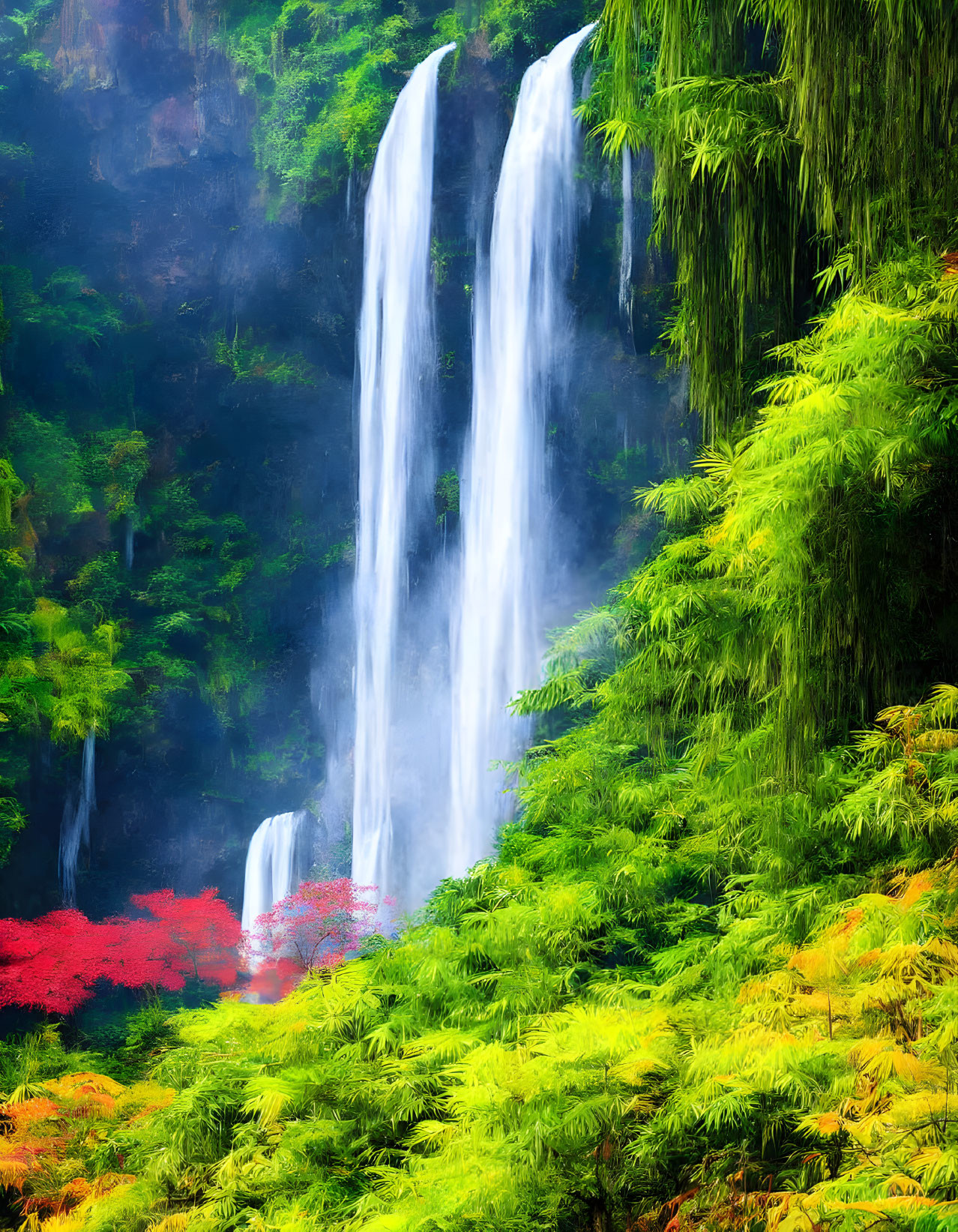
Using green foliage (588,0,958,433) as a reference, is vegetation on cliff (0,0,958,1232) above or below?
below

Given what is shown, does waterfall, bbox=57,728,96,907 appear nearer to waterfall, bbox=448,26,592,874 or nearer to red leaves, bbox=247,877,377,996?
red leaves, bbox=247,877,377,996

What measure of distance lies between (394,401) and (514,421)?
9.27 feet

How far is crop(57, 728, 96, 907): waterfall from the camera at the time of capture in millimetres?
17703

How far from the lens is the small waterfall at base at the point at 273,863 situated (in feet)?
59.6

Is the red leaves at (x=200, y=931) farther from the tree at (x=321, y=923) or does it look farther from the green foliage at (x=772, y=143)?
the green foliage at (x=772, y=143)

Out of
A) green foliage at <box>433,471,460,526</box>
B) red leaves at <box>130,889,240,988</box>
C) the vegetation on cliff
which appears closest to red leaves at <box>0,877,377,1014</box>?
red leaves at <box>130,889,240,988</box>

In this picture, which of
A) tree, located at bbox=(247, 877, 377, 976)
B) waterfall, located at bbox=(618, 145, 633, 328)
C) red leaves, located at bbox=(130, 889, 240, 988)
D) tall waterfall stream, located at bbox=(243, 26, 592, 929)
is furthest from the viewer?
waterfall, located at bbox=(618, 145, 633, 328)

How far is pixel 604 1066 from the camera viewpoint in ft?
10.4

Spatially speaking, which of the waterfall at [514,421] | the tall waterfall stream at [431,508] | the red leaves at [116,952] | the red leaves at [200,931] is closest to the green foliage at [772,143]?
the tall waterfall stream at [431,508]

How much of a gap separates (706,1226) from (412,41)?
19904mm

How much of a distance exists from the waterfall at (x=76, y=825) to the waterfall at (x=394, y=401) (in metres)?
4.22

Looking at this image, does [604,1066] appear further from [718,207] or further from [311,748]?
[311,748]

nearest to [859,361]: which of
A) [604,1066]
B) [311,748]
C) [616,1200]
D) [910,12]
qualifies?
[910,12]

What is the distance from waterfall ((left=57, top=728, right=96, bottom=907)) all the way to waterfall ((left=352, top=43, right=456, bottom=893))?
4.22 m
